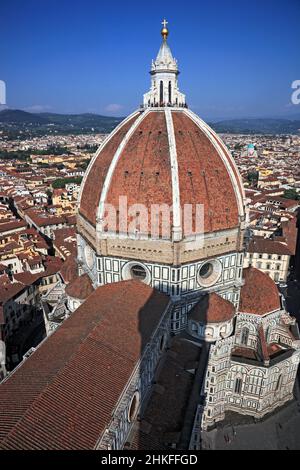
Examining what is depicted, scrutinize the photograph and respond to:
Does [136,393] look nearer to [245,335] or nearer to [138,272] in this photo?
[138,272]

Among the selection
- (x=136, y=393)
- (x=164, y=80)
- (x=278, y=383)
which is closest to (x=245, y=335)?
(x=278, y=383)

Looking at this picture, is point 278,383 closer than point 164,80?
No

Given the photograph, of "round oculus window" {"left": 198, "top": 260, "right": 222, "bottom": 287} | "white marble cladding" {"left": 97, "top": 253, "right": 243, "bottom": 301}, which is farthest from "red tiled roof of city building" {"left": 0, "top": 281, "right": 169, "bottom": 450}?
"round oculus window" {"left": 198, "top": 260, "right": 222, "bottom": 287}

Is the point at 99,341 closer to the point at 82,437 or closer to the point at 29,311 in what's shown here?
the point at 82,437

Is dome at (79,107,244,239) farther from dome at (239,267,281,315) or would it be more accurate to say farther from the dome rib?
dome at (239,267,281,315)

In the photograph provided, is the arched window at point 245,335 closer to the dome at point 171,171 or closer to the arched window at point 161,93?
the dome at point 171,171
